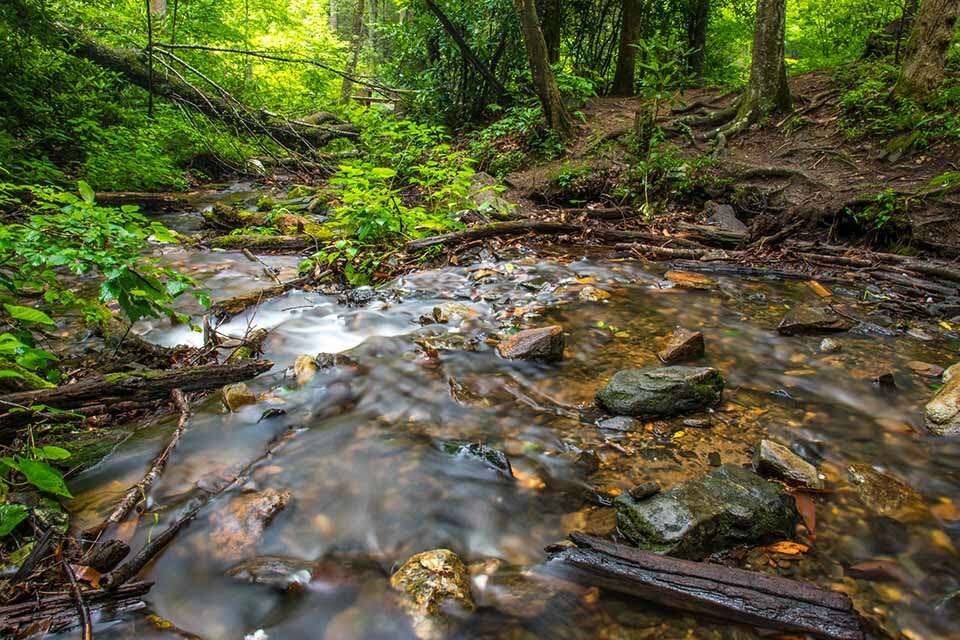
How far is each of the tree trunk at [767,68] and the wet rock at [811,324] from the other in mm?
6167

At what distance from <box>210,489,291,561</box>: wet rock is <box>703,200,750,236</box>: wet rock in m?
6.39

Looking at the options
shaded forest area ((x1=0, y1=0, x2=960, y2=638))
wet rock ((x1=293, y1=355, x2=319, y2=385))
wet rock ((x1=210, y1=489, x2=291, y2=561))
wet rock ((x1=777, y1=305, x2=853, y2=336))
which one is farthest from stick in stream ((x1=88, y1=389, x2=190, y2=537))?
wet rock ((x1=777, y1=305, x2=853, y2=336))

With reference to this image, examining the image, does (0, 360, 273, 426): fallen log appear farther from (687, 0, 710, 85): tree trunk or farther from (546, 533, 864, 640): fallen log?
(687, 0, 710, 85): tree trunk

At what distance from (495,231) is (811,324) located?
3.86m

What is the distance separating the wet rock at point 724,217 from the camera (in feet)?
21.9

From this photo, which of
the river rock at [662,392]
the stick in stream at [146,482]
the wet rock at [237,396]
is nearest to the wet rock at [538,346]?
the river rock at [662,392]

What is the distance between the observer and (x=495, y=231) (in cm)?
668

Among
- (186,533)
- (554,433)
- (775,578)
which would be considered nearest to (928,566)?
(775,578)

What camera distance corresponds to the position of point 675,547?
202 centimetres

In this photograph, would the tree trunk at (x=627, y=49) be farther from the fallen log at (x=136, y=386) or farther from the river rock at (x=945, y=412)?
the fallen log at (x=136, y=386)

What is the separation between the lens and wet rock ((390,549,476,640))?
6.07ft

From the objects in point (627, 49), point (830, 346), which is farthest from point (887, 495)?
point (627, 49)

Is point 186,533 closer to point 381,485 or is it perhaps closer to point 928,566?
point 381,485

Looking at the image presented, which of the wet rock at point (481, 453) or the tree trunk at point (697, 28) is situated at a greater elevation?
the tree trunk at point (697, 28)
